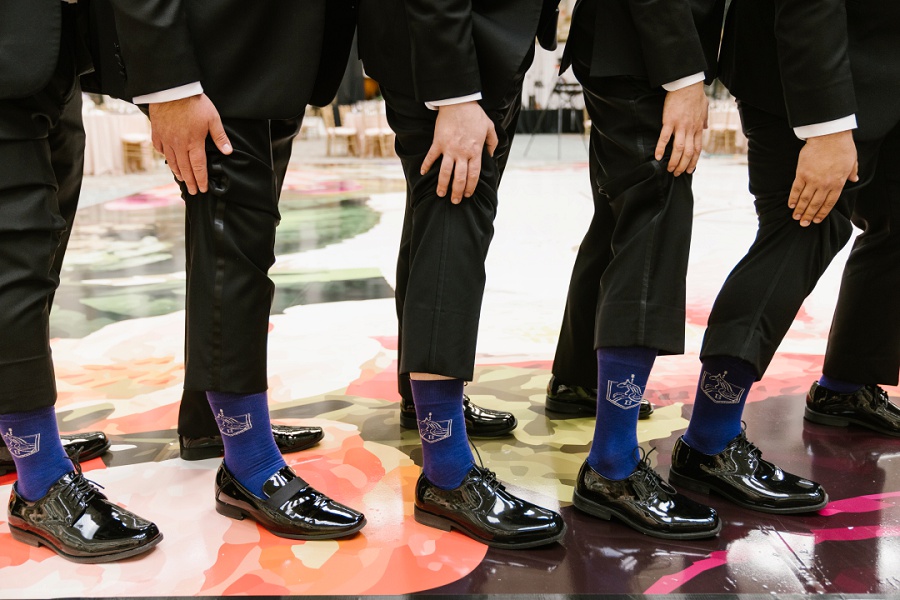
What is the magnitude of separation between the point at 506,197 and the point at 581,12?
4.12 m

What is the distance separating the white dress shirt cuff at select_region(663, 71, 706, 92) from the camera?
45.1 inches

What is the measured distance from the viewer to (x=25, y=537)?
1189 millimetres

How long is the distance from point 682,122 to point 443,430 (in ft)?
1.91

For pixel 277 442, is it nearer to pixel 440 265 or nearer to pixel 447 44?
pixel 440 265

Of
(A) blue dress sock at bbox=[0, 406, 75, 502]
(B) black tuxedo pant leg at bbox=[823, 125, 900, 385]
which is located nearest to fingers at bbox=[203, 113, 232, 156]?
(A) blue dress sock at bbox=[0, 406, 75, 502]

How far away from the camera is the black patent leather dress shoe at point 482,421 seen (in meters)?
1.59

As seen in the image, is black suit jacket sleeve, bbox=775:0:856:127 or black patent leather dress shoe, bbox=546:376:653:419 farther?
black patent leather dress shoe, bbox=546:376:653:419

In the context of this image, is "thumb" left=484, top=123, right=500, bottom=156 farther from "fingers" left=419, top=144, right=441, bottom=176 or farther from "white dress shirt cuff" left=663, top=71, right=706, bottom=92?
"white dress shirt cuff" left=663, top=71, right=706, bottom=92

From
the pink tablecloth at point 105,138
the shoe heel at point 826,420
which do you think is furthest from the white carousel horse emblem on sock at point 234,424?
the pink tablecloth at point 105,138

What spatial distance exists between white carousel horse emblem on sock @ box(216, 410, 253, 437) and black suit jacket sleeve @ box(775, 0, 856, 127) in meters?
0.97

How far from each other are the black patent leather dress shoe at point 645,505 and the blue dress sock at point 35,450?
0.82m

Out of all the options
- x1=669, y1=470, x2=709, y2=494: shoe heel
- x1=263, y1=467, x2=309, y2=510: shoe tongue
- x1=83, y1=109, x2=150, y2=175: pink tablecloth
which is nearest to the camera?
x1=263, y1=467, x2=309, y2=510: shoe tongue

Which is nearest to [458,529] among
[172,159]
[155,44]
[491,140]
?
[491,140]

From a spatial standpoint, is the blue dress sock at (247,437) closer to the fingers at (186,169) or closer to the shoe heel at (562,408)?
the fingers at (186,169)
